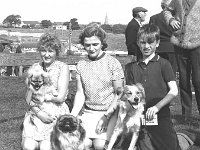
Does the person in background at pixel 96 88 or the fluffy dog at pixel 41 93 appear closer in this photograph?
the fluffy dog at pixel 41 93

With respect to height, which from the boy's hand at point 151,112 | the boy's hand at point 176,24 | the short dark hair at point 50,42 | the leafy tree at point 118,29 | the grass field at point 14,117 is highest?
the leafy tree at point 118,29

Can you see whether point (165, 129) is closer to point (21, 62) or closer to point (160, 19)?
point (160, 19)

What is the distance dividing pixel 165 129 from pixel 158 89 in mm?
482

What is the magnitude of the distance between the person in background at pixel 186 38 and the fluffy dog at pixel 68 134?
2538 mm

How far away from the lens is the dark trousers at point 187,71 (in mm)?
6707

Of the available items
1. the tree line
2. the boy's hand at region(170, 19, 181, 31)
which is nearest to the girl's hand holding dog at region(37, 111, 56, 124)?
the boy's hand at region(170, 19, 181, 31)

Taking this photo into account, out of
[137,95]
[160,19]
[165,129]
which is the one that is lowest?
[165,129]

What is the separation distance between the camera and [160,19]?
892 cm

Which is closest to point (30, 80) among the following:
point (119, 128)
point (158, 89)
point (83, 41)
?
point (83, 41)

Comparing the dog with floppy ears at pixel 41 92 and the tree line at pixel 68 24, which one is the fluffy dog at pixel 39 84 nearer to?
the dog with floppy ears at pixel 41 92

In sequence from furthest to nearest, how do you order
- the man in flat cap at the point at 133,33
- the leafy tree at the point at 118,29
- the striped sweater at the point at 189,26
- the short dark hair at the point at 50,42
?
the leafy tree at the point at 118,29 → the man in flat cap at the point at 133,33 → the striped sweater at the point at 189,26 → the short dark hair at the point at 50,42

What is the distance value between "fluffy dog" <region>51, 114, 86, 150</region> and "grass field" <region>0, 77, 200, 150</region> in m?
1.26

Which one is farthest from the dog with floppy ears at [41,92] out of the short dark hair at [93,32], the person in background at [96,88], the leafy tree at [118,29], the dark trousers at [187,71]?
the leafy tree at [118,29]

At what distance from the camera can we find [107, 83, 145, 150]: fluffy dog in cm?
474
